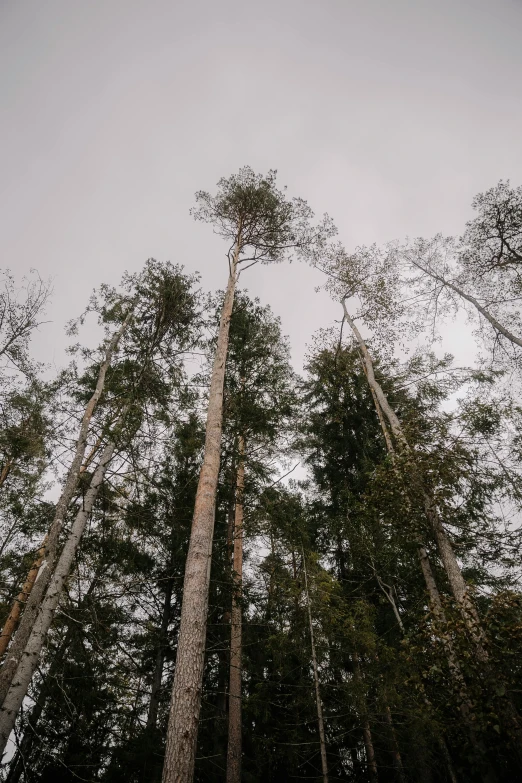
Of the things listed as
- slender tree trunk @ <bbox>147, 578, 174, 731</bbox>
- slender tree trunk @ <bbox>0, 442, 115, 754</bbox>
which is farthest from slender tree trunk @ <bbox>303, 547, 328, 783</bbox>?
slender tree trunk @ <bbox>0, 442, 115, 754</bbox>

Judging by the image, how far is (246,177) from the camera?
1245cm

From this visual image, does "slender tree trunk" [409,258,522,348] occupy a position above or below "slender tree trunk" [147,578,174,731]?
above

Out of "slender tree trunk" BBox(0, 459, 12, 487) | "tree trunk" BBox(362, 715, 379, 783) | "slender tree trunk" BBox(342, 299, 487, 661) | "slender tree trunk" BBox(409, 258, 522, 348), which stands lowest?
"tree trunk" BBox(362, 715, 379, 783)

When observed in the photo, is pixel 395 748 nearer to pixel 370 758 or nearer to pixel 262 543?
pixel 370 758

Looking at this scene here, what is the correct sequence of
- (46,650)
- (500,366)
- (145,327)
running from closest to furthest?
(46,650), (145,327), (500,366)

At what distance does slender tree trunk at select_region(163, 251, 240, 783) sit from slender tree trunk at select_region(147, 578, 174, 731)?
4962 mm

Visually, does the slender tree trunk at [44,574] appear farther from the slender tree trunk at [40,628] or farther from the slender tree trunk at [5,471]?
the slender tree trunk at [5,471]

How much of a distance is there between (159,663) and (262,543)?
16.8 feet

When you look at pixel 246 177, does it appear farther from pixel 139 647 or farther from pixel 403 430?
pixel 139 647

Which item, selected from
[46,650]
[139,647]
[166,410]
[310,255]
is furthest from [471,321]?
[46,650]

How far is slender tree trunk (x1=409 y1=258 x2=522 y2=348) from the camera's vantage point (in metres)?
11.5

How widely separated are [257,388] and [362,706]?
8087 mm

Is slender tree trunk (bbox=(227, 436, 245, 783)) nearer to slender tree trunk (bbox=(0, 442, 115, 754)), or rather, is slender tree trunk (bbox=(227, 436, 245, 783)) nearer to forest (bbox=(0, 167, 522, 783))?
forest (bbox=(0, 167, 522, 783))

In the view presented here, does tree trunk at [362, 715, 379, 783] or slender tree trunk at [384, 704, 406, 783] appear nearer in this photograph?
slender tree trunk at [384, 704, 406, 783]
